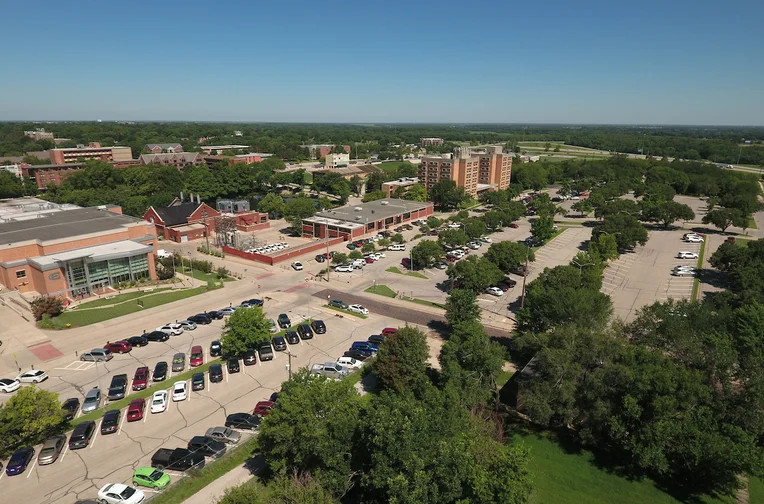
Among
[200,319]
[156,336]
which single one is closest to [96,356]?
[156,336]

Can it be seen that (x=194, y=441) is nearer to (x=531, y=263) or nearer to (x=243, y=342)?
(x=243, y=342)

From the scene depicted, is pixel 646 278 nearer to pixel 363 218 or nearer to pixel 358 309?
pixel 358 309

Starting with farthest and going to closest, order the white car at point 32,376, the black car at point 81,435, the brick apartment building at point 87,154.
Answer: the brick apartment building at point 87,154 → the white car at point 32,376 → the black car at point 81,435

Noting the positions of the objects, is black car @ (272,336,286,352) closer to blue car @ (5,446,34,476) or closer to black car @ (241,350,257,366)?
black car @ (241,350,257,366)

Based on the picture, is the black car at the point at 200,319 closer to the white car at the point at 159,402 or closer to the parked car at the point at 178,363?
the parked car at the point at 178,363

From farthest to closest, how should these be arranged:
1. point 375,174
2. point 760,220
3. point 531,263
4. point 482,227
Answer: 1. point 375,174
2. point 760,220
3. point 482,227
4. point 531,263

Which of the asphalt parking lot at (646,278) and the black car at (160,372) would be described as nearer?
the black car at (160,372)

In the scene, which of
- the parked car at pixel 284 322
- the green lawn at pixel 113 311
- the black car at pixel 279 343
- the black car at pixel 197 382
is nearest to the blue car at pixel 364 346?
the black car at pixel 279 343

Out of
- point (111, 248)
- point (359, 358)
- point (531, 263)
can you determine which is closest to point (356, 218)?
point (531, 263)
